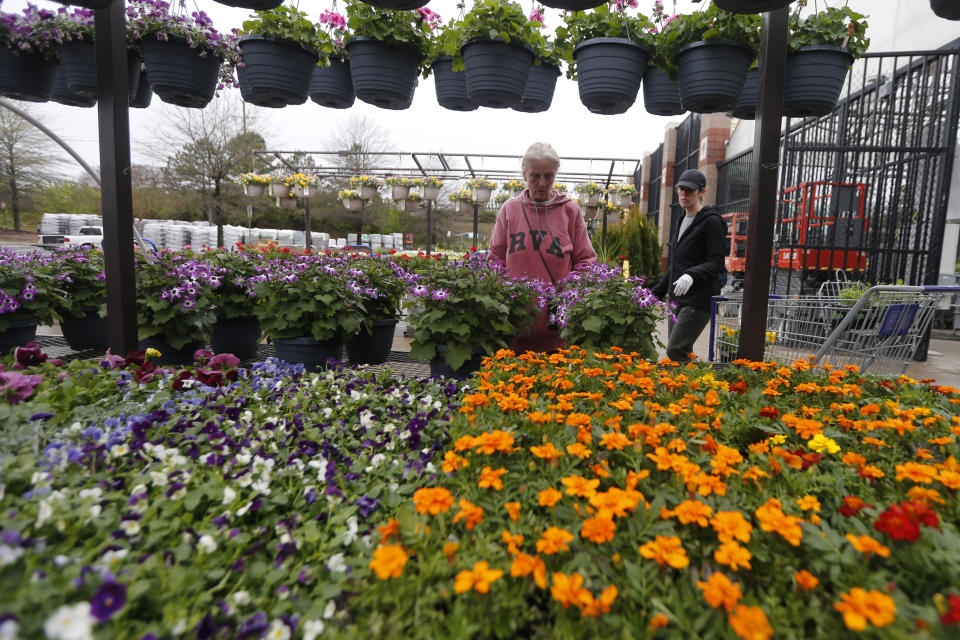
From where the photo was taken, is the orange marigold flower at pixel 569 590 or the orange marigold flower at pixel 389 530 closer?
the orange marigold flower at pixel 569 590

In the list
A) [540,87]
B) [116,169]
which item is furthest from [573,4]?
[116,169]

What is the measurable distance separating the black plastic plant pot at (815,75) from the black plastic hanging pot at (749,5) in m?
0.73

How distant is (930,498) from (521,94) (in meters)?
2.39

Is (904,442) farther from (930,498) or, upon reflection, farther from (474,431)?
(474,431)

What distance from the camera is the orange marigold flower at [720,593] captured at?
2.47 ft

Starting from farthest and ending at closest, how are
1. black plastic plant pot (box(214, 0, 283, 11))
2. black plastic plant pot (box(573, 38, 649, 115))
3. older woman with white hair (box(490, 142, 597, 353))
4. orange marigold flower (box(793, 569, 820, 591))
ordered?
older woman with white hair (box(490, 142, 597, 353)) < black plastic plant pot (box(573, 38, 649, 115)) < black plastic plant pot (box(214, 0, 283, 11)) < orange marigold flower (box(793, 569, 820, 591))

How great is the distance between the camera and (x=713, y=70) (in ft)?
7.91

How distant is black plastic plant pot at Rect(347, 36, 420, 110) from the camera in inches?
106

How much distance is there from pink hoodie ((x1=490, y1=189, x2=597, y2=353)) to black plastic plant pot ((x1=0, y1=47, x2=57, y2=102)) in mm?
2875

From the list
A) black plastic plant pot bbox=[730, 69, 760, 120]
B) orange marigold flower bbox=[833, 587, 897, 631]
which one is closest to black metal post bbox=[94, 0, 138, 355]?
orange marigold flower bbox=[833, 587, 897, 631]

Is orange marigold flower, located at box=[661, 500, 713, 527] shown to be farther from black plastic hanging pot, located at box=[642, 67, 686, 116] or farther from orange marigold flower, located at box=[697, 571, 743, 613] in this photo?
black plastic hanging pot, located at box=[642, 67, 686, 116]

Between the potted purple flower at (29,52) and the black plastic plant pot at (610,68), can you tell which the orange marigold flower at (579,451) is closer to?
the black plastic plant pot at (610,68)

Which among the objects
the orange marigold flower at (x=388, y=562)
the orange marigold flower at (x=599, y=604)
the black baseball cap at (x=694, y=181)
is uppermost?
the black baseball cap at (x=694, y=181)

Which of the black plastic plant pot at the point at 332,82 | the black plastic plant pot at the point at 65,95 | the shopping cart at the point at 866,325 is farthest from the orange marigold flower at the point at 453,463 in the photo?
the black plastic plant pot at the point at 65,95
